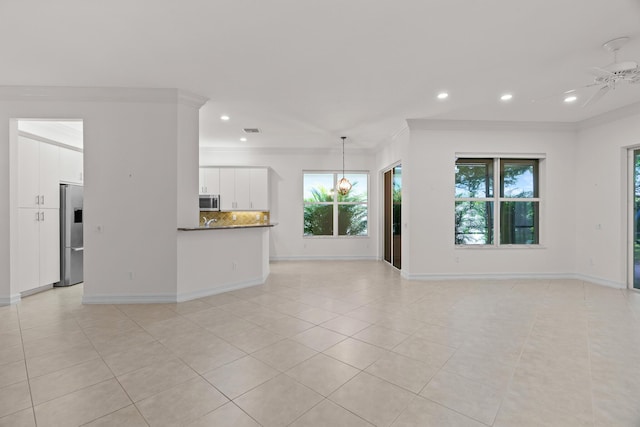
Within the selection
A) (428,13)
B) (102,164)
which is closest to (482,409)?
(428,13)

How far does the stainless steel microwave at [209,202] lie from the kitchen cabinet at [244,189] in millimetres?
132

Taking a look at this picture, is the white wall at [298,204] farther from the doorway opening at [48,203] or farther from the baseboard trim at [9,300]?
the baseboard trim at [9,300]

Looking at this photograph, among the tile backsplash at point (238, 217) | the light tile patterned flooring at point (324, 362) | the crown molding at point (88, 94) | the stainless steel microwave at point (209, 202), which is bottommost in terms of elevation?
the light tile patterned flooring at point (324, 362)

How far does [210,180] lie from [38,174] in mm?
3238

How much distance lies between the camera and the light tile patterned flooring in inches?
70.5

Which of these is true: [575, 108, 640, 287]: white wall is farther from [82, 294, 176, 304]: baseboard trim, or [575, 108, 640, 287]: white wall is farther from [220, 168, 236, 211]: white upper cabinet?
[220, 168, 236, 211]: white upper cabinet

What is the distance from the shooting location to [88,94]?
12.9 feet

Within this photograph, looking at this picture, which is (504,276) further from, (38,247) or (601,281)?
(38,247)

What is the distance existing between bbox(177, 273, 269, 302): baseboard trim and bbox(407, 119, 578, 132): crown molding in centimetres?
383

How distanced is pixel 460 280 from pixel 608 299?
1.91m

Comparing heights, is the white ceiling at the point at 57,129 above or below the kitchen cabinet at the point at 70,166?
above

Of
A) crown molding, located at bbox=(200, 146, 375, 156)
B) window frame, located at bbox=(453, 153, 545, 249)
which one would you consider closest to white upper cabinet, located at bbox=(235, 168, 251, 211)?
crown molding, located at bbox=(200, 146, 375, 156)

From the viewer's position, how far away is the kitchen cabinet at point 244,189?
732 cm

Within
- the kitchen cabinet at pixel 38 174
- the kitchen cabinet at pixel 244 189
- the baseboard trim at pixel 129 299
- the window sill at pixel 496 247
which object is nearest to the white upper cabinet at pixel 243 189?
the kitchen cabinet at pixel 244 189
